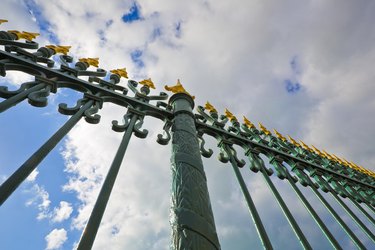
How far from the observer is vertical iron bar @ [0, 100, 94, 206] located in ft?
6.04

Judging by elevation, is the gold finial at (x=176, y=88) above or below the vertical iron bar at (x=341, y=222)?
above

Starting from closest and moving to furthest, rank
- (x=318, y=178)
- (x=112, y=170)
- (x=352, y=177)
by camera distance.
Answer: (x=112, y=170) < (x=318, y=178) < (x=352, y=177)

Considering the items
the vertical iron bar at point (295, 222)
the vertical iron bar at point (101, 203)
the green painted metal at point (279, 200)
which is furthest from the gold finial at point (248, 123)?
the vertical iron bar at point (101, 203)

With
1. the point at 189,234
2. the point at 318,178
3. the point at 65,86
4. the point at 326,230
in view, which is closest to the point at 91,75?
the point at 65,86

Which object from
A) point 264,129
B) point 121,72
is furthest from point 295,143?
point 121,72

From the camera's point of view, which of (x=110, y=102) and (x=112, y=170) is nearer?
(x=112, y=170)

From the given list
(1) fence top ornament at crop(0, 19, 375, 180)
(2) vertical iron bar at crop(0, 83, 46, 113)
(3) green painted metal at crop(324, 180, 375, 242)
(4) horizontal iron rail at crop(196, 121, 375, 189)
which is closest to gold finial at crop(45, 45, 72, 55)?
(1) fence top ornament at crop(0, 19, 375, 180)

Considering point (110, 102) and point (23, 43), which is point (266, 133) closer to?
point (110, 102)

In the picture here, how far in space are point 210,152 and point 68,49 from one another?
2.34 m

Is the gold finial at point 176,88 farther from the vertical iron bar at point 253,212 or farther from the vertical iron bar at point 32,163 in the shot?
the vertical iron bar at point 32,163

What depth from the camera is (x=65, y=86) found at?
337 centimetres

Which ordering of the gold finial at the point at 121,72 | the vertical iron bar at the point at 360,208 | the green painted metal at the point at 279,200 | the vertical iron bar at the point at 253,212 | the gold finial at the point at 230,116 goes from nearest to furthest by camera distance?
the vertical iron bar at the point at 253,212 → the green painted metal at the point at 279,200 → the gold finial at the point at 121,72 → the vertical iron bar at the point at 360,208 → the gold finial at the point at 230,116

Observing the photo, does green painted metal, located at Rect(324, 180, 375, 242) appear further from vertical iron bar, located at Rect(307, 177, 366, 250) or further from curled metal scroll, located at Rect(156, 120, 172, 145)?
Answer: curled metal scroll, located at Rect(156, 120, 172, 145)

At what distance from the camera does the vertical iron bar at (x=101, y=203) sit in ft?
5.93
